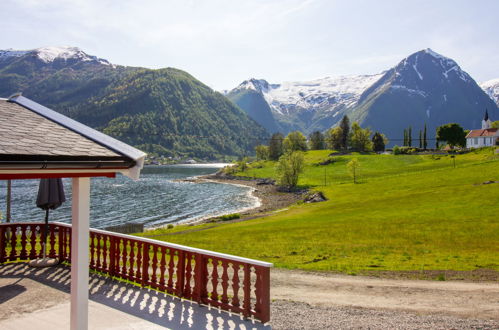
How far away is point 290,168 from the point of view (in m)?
92.7

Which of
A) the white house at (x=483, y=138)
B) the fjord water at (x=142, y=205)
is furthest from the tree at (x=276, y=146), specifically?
the white house at (x=483, y=138)

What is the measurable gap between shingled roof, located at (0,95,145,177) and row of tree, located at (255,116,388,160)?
4633 inches

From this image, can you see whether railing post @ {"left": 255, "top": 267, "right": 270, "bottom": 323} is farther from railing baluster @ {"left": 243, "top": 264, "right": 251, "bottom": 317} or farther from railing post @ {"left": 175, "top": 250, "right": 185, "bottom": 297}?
railing post @ {"left": 175, "top": 250, "right": 185, "bottom": 297}

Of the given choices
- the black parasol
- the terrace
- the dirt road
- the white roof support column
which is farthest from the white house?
the white roof support column

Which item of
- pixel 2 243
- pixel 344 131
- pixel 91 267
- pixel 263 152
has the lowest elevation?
pixel 91 267

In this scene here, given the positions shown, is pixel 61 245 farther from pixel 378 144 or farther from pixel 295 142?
pixel 378 144

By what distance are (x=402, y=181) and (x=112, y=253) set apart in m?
65.2

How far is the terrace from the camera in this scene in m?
5.25

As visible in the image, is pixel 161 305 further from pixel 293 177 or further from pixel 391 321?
pixel 293 177

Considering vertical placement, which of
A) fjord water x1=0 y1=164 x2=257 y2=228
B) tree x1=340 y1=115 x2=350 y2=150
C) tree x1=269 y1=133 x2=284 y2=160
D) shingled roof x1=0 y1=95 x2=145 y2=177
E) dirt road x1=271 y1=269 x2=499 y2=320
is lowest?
fjord water x1=0 y1=164 x2=257 y2=228

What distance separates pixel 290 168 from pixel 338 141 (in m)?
61.6

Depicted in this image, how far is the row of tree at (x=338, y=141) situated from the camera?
137m

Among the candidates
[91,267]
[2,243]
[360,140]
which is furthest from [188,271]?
[360,140]

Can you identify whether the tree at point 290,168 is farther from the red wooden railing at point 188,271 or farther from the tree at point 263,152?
the red wooden railing at point 188,271
